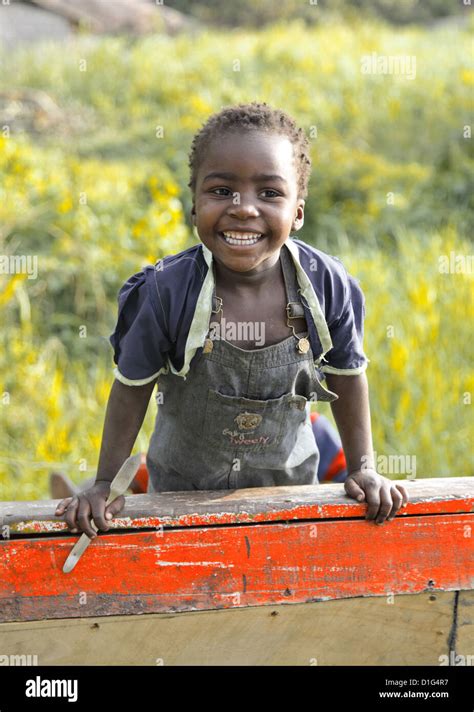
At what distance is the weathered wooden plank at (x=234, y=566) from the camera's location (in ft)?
6.13

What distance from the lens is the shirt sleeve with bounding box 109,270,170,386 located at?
77.3 inches

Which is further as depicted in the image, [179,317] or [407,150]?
[407,150]

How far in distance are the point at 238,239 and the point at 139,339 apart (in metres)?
0.30

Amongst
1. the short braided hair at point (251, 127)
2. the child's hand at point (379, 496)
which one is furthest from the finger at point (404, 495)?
the short braided hair at point (251, 127)

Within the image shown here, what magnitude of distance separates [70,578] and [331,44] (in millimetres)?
9632

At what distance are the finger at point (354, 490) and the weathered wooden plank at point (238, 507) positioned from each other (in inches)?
0.5

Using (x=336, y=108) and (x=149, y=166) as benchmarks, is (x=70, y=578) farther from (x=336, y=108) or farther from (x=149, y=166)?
(x=336, y=108)

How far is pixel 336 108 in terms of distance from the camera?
7.95 metres

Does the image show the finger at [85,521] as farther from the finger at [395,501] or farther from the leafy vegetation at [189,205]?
the leafy vegetation at [189,205]

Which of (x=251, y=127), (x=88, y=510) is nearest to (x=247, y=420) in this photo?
(x=88, y=510)

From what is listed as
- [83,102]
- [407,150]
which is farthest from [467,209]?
[83,102]

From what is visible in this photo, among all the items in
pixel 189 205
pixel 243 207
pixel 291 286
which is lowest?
pixel 291 286

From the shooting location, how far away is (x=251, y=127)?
188cm

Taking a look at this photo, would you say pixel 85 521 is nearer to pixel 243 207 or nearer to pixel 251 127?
pixel 243 207
